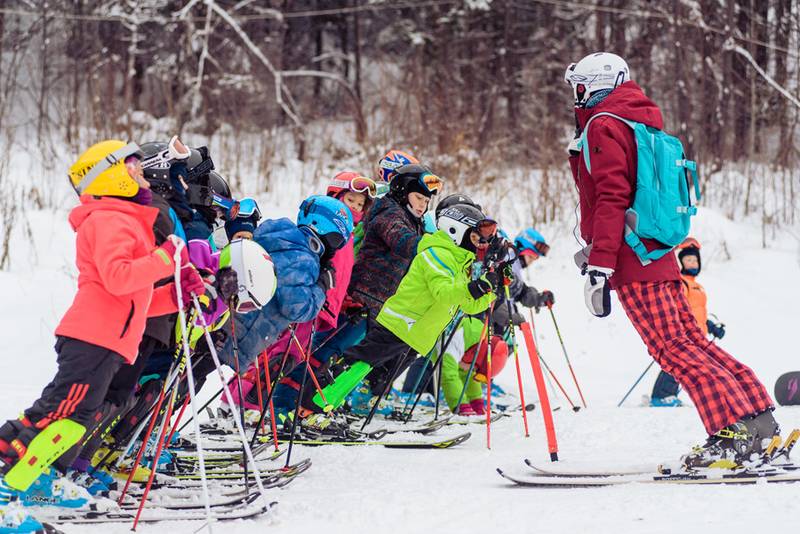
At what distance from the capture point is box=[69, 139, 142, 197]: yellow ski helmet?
3.45m

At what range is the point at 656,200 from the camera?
13.1 ft

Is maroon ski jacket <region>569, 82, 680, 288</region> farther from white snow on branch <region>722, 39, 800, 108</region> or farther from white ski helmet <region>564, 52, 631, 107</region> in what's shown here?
white snow on branch <region>722, 39, 800, 108</region>

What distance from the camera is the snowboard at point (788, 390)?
6.40m

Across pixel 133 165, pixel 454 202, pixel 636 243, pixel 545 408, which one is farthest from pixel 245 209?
pixel 636 243

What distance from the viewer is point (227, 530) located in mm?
3299

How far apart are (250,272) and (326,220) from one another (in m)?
0.94

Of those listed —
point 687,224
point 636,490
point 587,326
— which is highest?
point 687,224

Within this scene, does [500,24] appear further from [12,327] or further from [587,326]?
[12,327]

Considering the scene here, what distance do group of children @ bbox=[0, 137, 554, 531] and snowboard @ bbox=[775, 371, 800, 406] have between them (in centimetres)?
185

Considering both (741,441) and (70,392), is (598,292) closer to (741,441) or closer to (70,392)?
(741,441)

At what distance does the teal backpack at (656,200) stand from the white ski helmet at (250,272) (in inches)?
67.4

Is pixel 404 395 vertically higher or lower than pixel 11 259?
lower

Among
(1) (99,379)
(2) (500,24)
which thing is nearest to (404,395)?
(1) (99,379)

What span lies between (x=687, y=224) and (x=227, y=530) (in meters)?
2.45
